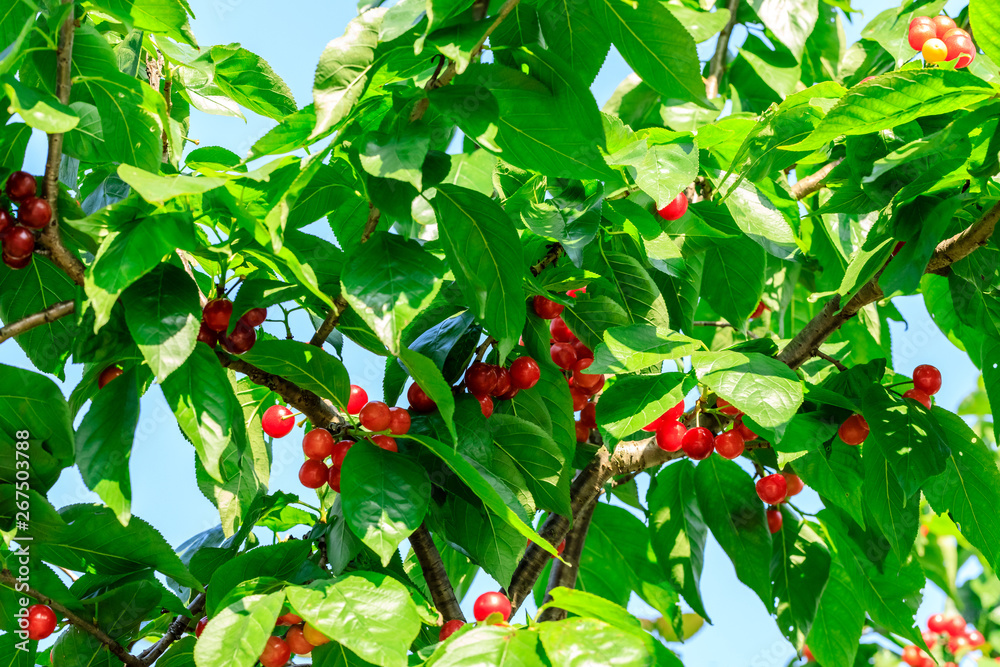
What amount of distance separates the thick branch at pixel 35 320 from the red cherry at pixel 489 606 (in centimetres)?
60

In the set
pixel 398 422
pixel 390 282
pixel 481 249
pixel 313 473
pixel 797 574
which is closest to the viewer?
pixel 390 282

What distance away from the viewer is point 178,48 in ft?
4.46

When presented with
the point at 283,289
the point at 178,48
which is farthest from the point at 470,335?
the point at 178,48

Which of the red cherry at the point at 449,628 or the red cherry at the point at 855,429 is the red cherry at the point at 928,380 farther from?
the red cherry at the point at 449,628

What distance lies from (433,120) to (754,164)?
0.40m

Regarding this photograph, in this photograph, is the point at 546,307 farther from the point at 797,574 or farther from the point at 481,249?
the point at 797,574

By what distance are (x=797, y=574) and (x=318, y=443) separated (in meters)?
0.91

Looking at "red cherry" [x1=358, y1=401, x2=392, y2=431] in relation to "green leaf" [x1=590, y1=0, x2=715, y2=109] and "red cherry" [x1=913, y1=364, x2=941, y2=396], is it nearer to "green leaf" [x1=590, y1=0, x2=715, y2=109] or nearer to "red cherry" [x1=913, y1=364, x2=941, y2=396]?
"green leaf" [x1=590, y1=0, x2=715, y2=109]

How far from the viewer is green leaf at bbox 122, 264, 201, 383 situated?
829 mm

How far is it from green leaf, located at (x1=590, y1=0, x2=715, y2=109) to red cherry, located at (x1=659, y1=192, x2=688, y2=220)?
16.7 inches

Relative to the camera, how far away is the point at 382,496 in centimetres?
99

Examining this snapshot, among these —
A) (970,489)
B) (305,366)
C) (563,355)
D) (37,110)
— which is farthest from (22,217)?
(970,489)

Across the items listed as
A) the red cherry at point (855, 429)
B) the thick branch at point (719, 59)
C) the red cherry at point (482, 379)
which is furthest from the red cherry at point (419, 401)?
the thick branch at point (719, 59)

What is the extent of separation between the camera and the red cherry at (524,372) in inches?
49.9
